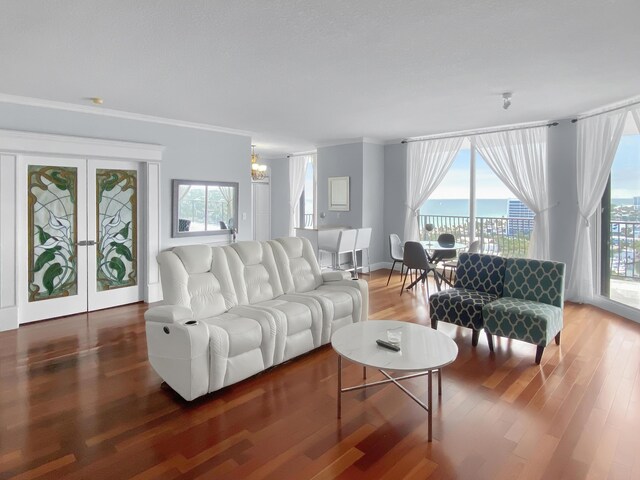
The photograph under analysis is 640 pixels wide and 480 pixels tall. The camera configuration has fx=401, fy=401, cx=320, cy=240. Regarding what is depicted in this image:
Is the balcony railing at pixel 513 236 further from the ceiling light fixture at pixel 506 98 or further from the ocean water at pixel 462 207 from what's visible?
the ceiling light fixture at pixel 506 98

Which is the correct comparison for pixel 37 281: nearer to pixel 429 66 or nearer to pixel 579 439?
pixel 429 66

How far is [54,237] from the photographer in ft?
16.0

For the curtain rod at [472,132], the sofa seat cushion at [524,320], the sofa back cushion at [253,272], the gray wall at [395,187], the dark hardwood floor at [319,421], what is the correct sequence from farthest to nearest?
1. the gray wall at [395,187]
2. the curtain rod at [472,132]
3. the sofa back cushion at [253,272]
4. the sofa seat cushion at [524,320]
5. the dark hardwood floor at [319,421]

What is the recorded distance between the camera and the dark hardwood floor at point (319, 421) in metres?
2.12

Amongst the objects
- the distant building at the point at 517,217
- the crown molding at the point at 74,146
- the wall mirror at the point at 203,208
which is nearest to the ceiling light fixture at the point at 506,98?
the distant building at the point at 517,217

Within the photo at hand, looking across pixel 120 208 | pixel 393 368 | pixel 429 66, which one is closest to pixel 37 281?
pixel 120 208

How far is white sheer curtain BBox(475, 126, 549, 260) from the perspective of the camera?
596 centimetres

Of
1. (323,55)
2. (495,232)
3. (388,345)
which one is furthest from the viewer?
(495,232)

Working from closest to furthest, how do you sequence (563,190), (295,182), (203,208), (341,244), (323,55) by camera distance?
(323,55) → (563,190) → (203,208) → (341,244) → (295,182)

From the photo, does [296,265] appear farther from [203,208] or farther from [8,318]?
[8,318]

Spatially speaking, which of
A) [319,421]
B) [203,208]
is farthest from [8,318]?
[319,421]

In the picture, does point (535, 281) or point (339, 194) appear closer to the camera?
point (535, 281)

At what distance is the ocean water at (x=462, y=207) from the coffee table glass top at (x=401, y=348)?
4578mm

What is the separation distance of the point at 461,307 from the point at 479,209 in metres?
3.71
